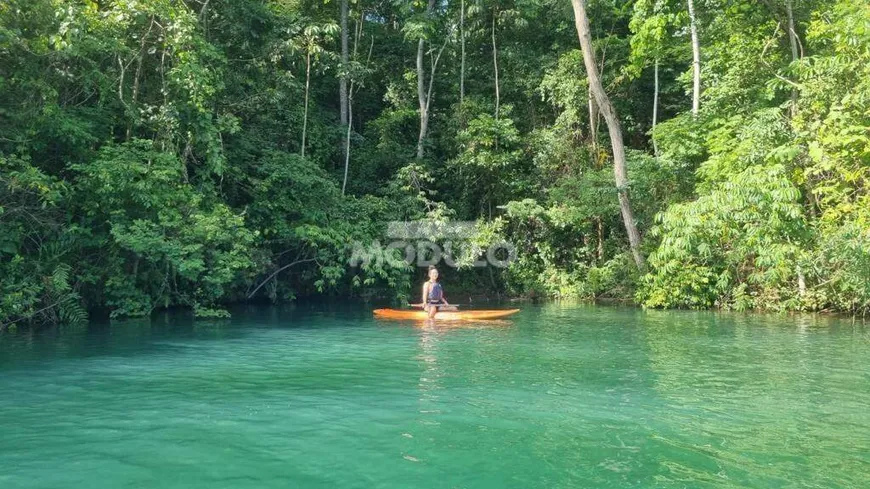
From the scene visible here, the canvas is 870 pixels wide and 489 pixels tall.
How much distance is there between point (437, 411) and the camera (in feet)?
23.2

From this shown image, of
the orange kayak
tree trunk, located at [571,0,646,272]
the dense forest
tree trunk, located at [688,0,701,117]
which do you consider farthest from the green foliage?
tree trunk, located at [688,0,701,117]

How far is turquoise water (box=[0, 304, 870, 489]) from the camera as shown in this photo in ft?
17.0

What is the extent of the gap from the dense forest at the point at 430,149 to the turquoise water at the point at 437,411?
285 centimetres

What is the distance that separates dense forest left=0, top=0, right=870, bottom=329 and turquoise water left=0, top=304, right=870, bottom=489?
2.85 meters

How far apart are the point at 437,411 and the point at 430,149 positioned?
18100 mm

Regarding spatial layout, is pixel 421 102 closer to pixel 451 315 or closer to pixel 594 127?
pixel 594 127

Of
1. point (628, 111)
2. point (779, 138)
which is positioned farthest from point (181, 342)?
point (628, 111)

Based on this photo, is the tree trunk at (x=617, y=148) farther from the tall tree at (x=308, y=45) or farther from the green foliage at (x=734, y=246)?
the tall tree at (x=308, y=45)

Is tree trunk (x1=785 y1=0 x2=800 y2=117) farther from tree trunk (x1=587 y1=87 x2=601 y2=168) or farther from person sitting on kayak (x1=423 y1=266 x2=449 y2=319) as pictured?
person sitting on kayak (x1=423 y1=266 x2=449 y2=319)

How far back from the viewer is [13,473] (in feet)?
16.9

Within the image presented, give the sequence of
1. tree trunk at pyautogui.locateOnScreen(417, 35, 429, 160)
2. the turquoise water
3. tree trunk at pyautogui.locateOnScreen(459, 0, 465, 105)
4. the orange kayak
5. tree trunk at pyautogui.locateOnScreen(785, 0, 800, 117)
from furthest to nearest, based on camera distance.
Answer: tree trunk at pyautogui.locateOnScreen(459, 0, 465, 105)
tree trunk at pyautogui.locateOnScreen(417, 35, 429, 160)
tree trunk at pyautogui.locateOnScreen(785, 0, 800, 117)
the orange kayak
the turquoise water

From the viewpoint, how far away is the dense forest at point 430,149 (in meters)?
14.2

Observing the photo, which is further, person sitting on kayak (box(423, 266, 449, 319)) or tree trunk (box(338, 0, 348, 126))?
tree trunk (box(338, 0, 348, 126))

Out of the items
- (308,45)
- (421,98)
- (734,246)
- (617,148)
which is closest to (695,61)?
(617,148)
